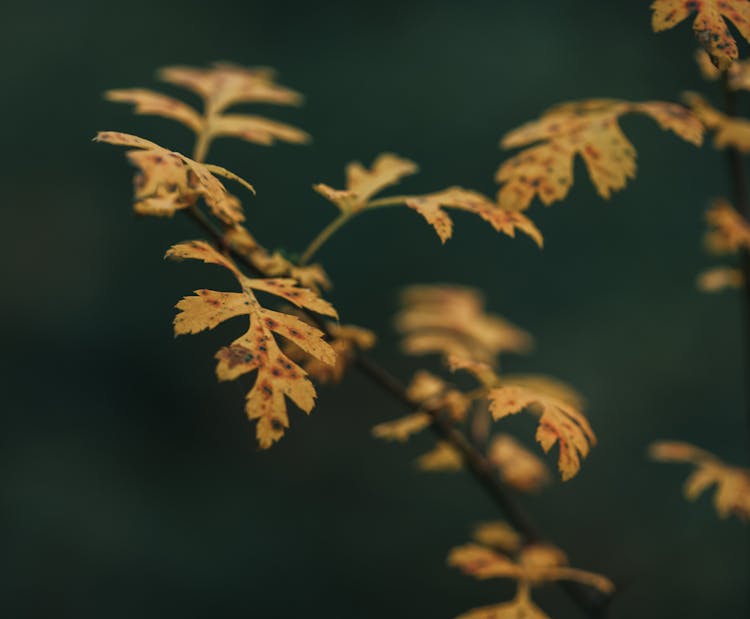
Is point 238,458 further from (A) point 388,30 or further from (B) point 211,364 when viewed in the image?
(A) point 388,30

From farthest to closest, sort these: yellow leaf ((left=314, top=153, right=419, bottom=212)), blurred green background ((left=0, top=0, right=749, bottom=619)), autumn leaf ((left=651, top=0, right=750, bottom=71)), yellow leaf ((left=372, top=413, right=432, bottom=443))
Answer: blurred green background ((left=0, top=0, right=749, bottom=619)), yellow leaf ((left=372, top=413, right=432, bottom=443)), yellow leaf ((left=314, top=153, right=419, bottom=212)), autumn leaf ((left=651, top=0, right=750, bottom=71))

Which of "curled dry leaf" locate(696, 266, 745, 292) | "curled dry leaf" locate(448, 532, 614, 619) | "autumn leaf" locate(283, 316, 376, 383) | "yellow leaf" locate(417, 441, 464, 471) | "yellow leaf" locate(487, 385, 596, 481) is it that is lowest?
"curled dry leaf" locate(448, 532, 614, 619)

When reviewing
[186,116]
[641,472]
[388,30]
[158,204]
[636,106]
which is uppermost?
[388,30]

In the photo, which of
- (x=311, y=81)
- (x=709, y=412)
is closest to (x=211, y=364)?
(x=311, y=81)

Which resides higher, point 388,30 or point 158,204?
point 388,30

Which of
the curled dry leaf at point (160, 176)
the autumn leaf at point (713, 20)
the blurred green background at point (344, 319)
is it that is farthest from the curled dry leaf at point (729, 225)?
the blurred green background at point (344, 319)

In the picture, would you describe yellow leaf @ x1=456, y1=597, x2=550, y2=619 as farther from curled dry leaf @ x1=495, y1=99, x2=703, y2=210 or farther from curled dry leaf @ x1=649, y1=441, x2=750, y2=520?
curled dry leaf @ x1=495, y1=99, x2=703, y2=210

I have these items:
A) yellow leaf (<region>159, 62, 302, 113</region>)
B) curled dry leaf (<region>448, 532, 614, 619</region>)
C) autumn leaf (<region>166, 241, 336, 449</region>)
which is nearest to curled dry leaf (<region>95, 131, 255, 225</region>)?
autumn leaf (<region>166, 241, 336, 449</region>)

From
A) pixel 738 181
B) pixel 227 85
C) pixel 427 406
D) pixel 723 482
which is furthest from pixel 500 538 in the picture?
pixel 227 85
